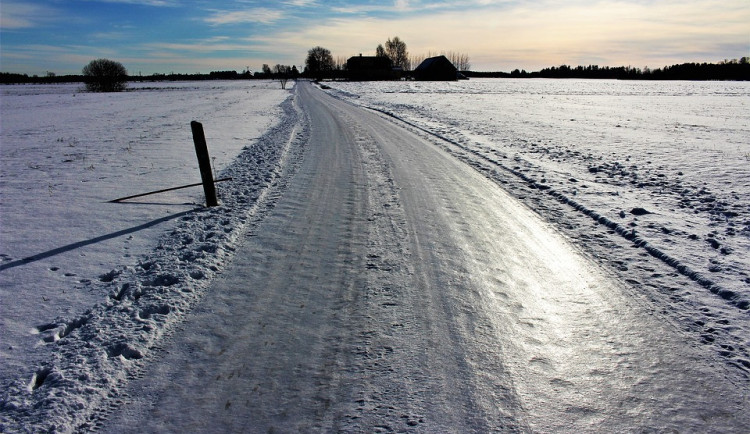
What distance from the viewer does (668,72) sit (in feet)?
297

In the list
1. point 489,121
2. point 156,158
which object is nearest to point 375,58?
point 489,121

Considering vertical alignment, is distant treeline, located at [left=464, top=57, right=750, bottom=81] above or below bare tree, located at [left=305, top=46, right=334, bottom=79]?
below

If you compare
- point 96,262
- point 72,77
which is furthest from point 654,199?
point 72,77

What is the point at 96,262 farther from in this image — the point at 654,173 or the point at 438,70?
the point at 438,70

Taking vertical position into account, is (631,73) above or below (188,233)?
above

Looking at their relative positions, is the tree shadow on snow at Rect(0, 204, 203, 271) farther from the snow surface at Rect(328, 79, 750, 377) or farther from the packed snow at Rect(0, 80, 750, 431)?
the snow surface at Rect(328, 79, 750, 377)

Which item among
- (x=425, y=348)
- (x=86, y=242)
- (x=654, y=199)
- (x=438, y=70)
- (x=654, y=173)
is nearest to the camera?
(x=425, y=348)

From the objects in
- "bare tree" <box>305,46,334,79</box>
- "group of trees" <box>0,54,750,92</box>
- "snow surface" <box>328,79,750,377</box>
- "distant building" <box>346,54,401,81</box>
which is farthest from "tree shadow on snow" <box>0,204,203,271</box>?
"bare tree" <box>305,46,334,79</box>

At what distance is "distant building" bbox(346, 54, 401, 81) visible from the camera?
95.9m

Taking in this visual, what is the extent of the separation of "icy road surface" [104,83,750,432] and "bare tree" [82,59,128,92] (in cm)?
7593

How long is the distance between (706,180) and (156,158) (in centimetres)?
1244

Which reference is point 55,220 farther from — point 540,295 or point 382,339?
point 540,295

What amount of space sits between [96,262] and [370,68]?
9765 centimetres

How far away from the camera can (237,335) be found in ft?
10.5
